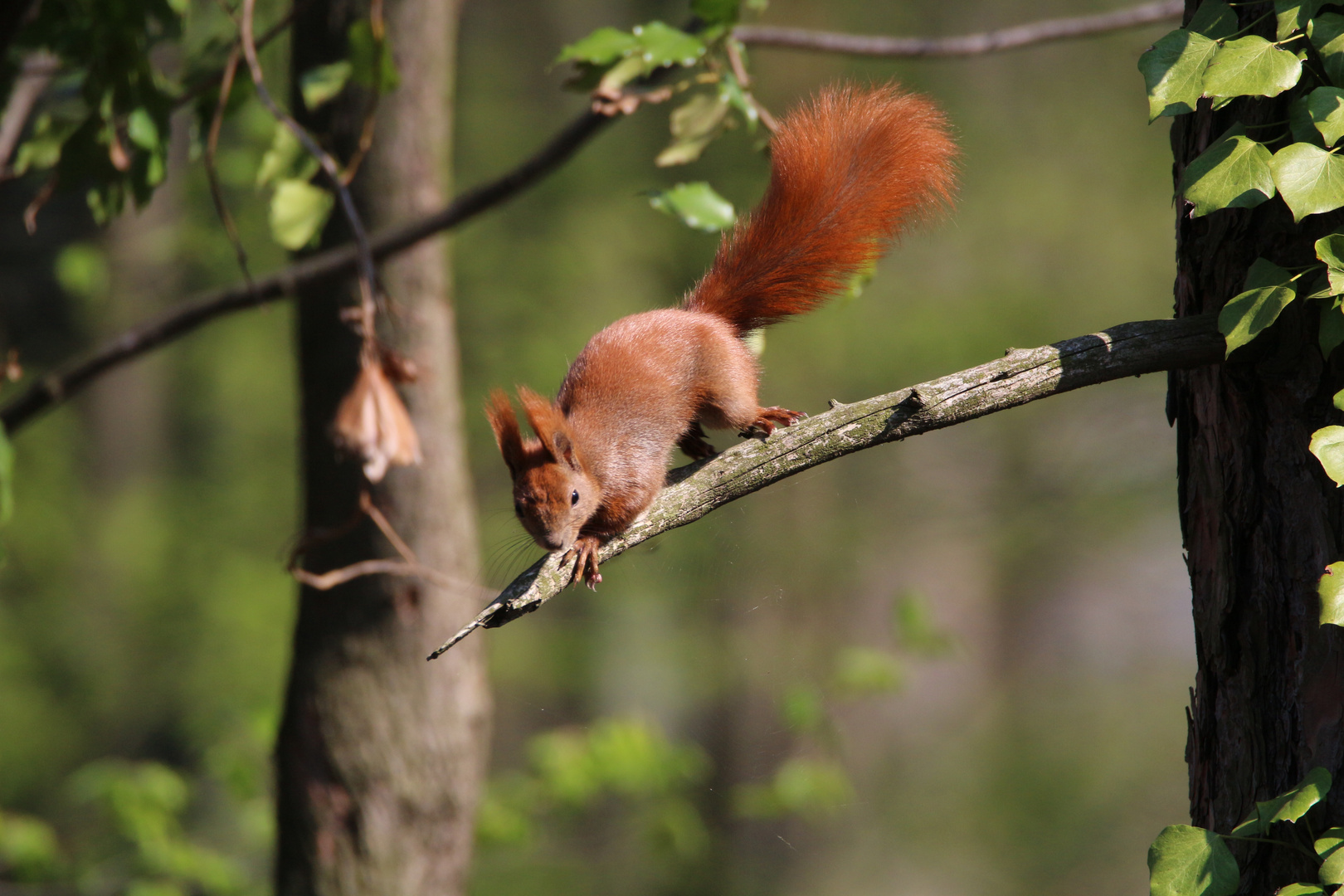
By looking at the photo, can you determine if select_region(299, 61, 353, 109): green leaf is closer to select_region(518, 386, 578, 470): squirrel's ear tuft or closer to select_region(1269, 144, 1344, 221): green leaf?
select_region(518, 386, 578, 470): squirrel's ear tuft

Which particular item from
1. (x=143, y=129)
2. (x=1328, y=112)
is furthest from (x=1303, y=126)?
(x=143, y=129)

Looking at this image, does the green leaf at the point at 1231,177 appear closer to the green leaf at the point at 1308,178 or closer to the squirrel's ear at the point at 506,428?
the green leaf at the point at 1308,178

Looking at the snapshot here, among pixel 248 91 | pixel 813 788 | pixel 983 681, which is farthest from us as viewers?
pixel 983 681

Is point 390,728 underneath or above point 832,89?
underneath

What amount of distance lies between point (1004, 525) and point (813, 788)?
293 centimetres

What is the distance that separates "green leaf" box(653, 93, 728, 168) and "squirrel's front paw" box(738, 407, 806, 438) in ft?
1.39

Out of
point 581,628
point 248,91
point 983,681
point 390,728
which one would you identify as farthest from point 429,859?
point 983,681

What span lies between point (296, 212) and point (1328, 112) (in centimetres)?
140

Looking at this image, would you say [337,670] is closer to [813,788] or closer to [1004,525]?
[813,788]

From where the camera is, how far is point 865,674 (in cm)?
360

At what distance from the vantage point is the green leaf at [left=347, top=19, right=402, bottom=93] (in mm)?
1478

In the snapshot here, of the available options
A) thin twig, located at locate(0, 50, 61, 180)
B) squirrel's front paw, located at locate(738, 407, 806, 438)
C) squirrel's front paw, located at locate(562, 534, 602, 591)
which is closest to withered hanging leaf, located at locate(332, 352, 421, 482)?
squirrel's front paw, located at locate(562, 534, 602, 591)

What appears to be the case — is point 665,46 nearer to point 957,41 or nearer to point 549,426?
point 549,426

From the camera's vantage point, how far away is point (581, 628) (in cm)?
812
